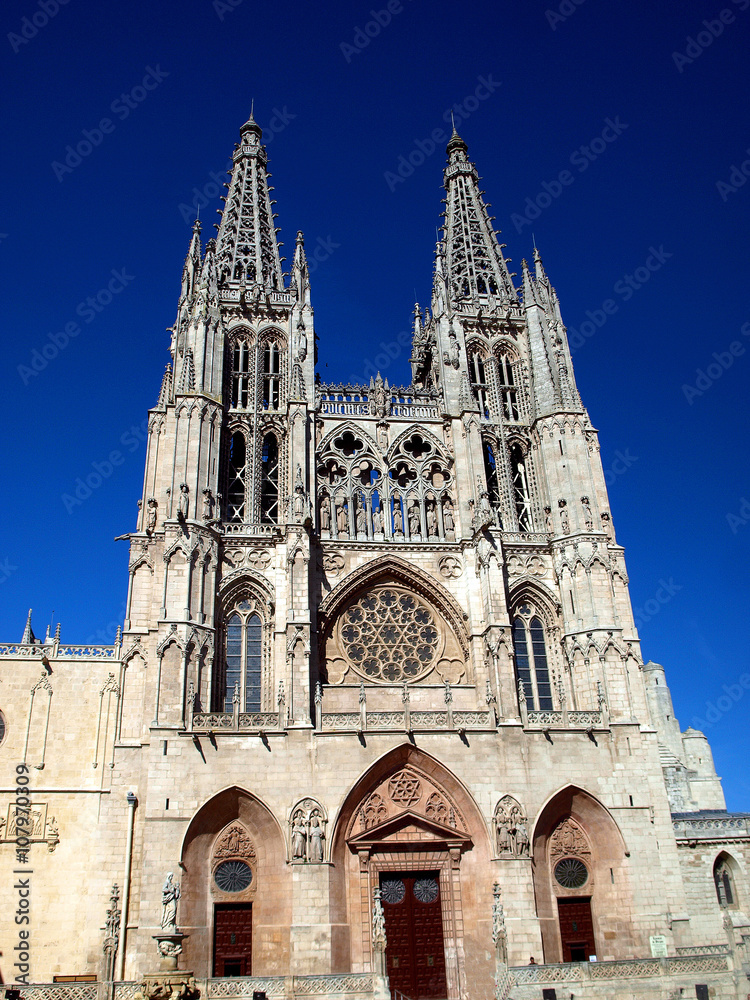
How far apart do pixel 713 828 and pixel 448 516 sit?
1334cm

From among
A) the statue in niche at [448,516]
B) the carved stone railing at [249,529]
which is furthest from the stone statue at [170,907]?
the statue in niche at [448,516]

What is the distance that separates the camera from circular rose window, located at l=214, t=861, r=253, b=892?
22.3m

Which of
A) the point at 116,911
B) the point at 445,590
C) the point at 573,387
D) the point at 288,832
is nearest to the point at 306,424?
the point at 445,590

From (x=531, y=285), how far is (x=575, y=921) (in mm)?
23283

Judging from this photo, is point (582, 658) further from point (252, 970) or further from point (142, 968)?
point (142, 968)

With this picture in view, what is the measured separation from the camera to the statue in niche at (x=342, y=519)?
93.5ft

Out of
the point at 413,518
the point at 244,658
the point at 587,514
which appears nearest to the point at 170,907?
the point at 244,658

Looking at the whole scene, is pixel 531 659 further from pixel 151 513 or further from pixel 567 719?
pixel 151 513

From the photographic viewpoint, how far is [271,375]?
31.7 meters

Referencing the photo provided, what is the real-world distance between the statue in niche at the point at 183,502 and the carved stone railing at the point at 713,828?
61.4ft

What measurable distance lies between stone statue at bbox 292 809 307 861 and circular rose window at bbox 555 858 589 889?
730cm

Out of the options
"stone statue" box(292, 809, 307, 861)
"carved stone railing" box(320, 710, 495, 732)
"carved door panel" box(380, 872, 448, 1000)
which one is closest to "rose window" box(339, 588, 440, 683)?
"carved stone railing" box(320, 710, 495, 732)

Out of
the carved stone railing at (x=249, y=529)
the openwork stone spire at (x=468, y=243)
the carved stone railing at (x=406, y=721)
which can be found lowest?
the carved stone railing at (x=406, y=721)

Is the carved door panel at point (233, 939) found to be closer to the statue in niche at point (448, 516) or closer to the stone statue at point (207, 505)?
the stone statue at point (207, 505)
